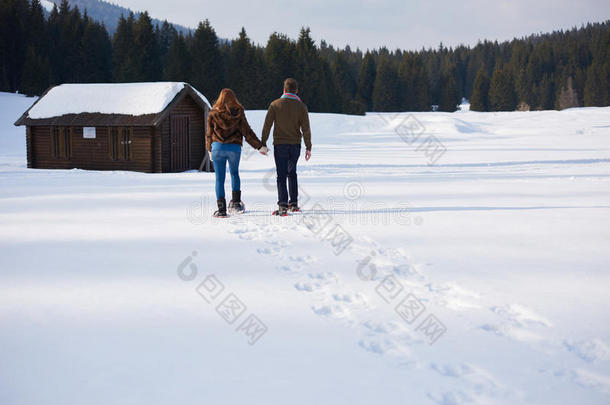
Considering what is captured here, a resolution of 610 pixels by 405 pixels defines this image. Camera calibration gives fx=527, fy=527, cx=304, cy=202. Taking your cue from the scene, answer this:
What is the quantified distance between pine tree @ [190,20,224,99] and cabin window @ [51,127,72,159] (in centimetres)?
4107

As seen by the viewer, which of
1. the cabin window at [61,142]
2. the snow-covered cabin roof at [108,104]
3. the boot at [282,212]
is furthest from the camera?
the cabin window at [61,142]

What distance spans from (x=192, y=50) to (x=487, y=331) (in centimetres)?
6071

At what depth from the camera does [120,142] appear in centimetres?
1783

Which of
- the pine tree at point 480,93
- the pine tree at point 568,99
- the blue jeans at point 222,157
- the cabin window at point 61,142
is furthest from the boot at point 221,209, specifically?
the pine tree at point 568,99

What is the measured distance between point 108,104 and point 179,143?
8.65ft

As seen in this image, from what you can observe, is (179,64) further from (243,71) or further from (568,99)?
(568,99)

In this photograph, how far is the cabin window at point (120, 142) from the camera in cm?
1775

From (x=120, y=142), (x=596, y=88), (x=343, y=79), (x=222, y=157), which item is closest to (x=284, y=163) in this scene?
(x=222, y=157)

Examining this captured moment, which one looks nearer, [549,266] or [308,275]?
[308,275]

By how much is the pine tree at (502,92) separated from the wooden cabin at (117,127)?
80606 millimetres

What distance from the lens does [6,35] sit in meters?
58.0

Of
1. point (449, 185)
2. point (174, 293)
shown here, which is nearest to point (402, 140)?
point (449, 185)

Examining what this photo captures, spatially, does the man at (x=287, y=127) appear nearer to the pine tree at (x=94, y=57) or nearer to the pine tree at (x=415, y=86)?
the pine tree at (x=94, y=57)

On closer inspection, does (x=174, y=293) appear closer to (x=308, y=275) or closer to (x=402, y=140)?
(x=308, y=275)
